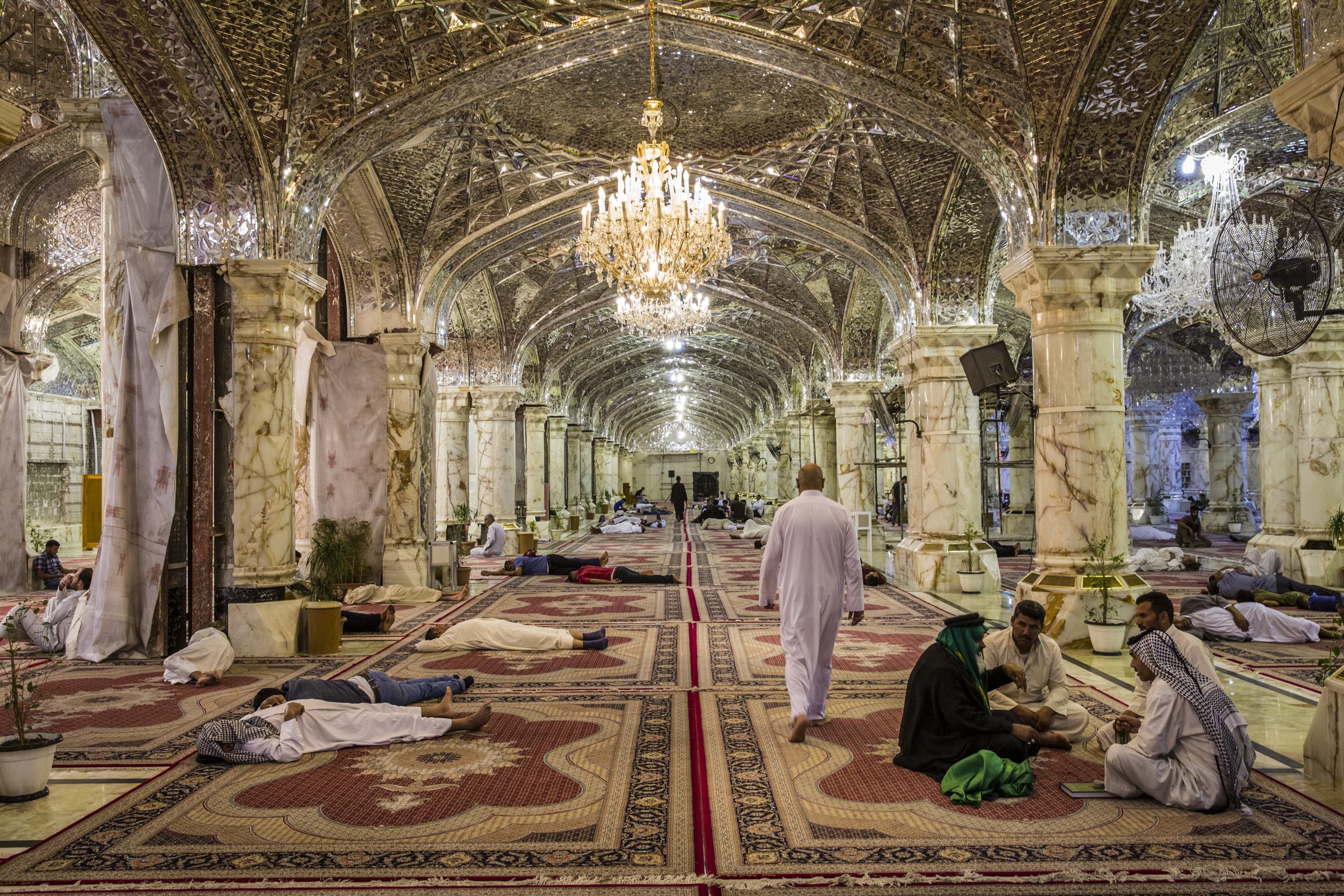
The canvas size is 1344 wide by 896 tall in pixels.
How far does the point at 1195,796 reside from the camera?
9.61ft

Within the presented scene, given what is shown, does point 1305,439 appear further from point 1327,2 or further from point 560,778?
point 560,778

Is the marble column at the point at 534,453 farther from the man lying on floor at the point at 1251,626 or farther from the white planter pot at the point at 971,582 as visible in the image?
the man lying on floor at the point at 1251,626

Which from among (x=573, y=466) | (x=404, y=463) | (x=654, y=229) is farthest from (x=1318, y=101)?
(x=573, y=466)

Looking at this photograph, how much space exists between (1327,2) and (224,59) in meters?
5.60

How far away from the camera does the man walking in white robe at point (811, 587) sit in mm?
3928

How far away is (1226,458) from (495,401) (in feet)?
39.1

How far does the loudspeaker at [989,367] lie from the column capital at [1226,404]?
9.26m

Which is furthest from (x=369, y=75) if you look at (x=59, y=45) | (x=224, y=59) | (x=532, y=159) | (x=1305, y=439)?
(x=1305, y=439)

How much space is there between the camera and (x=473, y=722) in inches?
155

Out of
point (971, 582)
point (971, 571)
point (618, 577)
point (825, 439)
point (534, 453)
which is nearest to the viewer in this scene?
point (971, 582)

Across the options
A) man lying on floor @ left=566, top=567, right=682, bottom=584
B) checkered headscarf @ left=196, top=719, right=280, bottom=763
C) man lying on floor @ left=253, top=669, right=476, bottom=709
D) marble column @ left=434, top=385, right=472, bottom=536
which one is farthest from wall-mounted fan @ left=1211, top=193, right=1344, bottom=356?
marble column @ left=434, top=385, right=472, bottom=536

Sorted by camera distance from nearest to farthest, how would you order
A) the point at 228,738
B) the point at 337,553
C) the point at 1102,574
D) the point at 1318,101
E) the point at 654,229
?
the point at 1318,101 < the point at 228,738 < the point at 1102,574 < the point at 654,229 < the point at 337,553

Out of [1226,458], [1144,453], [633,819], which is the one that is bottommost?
[633,819]

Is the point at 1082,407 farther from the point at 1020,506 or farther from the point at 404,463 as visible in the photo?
the point at 1020,506
